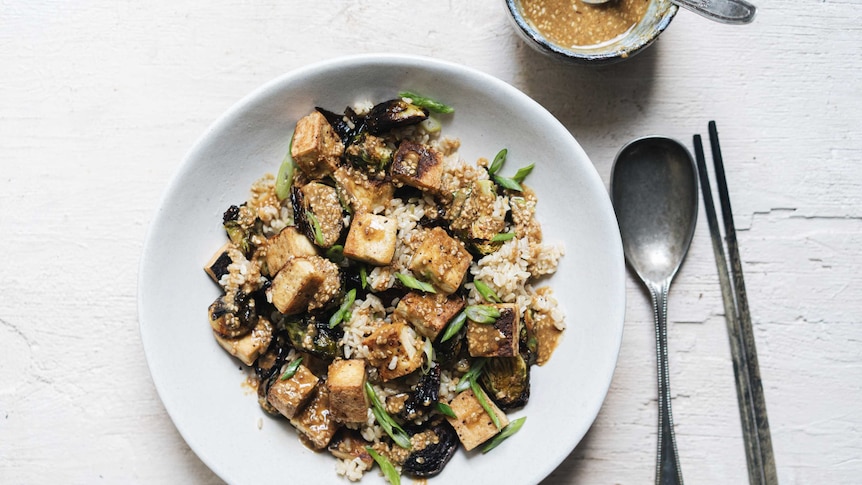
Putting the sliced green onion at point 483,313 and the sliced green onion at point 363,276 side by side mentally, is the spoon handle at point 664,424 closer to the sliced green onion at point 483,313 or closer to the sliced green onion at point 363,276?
the sliced green onion at point 483,313

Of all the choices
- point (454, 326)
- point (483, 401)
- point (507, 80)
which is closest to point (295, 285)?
point (454, 326)

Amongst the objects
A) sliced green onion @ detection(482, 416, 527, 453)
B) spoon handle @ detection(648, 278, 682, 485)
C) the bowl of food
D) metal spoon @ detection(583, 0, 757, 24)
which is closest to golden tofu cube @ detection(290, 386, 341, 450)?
sliced green onion @ detection(482, 416, 527, 453)

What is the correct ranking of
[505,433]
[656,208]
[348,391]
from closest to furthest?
[348,391] → [505,433] → [656,208]

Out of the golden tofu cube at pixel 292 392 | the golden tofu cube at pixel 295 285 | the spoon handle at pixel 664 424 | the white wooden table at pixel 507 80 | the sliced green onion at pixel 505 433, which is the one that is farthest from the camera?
the white wooden table at pixel 507 80

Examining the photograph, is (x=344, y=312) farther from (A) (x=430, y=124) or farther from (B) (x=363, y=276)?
(A) (x=430, y=124)

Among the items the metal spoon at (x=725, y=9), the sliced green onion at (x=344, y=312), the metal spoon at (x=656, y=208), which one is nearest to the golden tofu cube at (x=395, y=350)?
the sliced green onion at (x=344, y=312)

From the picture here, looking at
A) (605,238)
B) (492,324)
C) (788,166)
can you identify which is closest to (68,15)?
(492,324)
